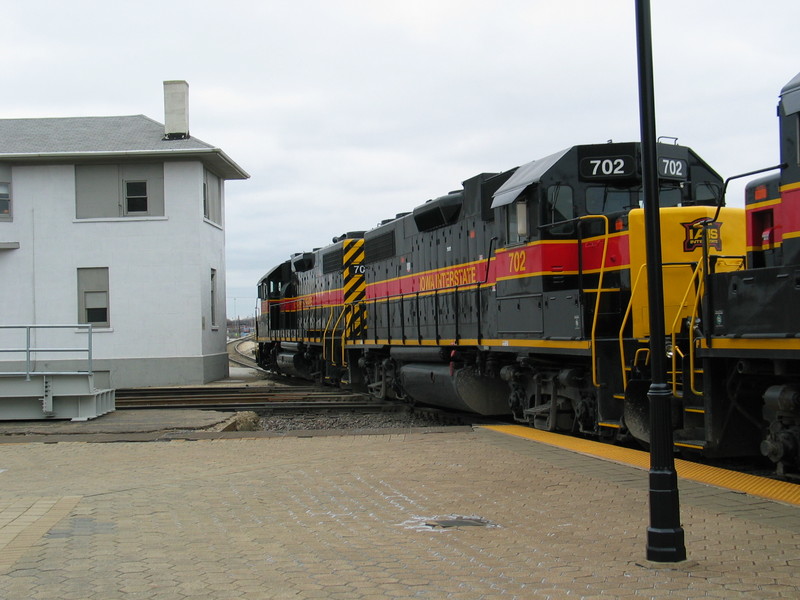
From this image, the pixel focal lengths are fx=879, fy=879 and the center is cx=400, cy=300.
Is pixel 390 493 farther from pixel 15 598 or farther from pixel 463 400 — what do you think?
pixel 463 400

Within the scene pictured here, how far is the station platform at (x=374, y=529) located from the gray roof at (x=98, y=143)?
15.3m

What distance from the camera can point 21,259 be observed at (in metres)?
24.4

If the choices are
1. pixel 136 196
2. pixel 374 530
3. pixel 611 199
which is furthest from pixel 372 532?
pixel 136 196

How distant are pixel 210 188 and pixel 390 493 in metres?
20.2

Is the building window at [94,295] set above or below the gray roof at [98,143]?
below

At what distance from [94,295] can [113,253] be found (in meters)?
1.28

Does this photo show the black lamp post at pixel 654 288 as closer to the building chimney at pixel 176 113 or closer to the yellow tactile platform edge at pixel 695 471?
the yellow tactile platform edge at pixel 695 471

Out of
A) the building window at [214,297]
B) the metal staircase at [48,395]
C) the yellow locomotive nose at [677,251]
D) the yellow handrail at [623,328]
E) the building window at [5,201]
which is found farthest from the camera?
the building window at [214,297]

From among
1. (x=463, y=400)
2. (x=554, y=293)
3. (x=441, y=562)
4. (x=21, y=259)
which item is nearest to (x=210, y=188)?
(x=21, y=259)

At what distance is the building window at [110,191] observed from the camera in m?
24.7

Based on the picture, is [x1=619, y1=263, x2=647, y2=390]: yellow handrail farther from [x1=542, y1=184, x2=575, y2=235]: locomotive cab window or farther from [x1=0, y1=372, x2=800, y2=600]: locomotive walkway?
[x1=542, y1=184, x2=575, y2=235]: locomotive cab window

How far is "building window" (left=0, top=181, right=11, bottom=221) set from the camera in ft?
80.7

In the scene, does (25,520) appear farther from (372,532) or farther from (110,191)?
(110,191)

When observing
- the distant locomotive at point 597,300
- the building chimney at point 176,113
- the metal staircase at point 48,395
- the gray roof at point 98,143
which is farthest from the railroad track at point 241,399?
the building chimney at point 176,113
